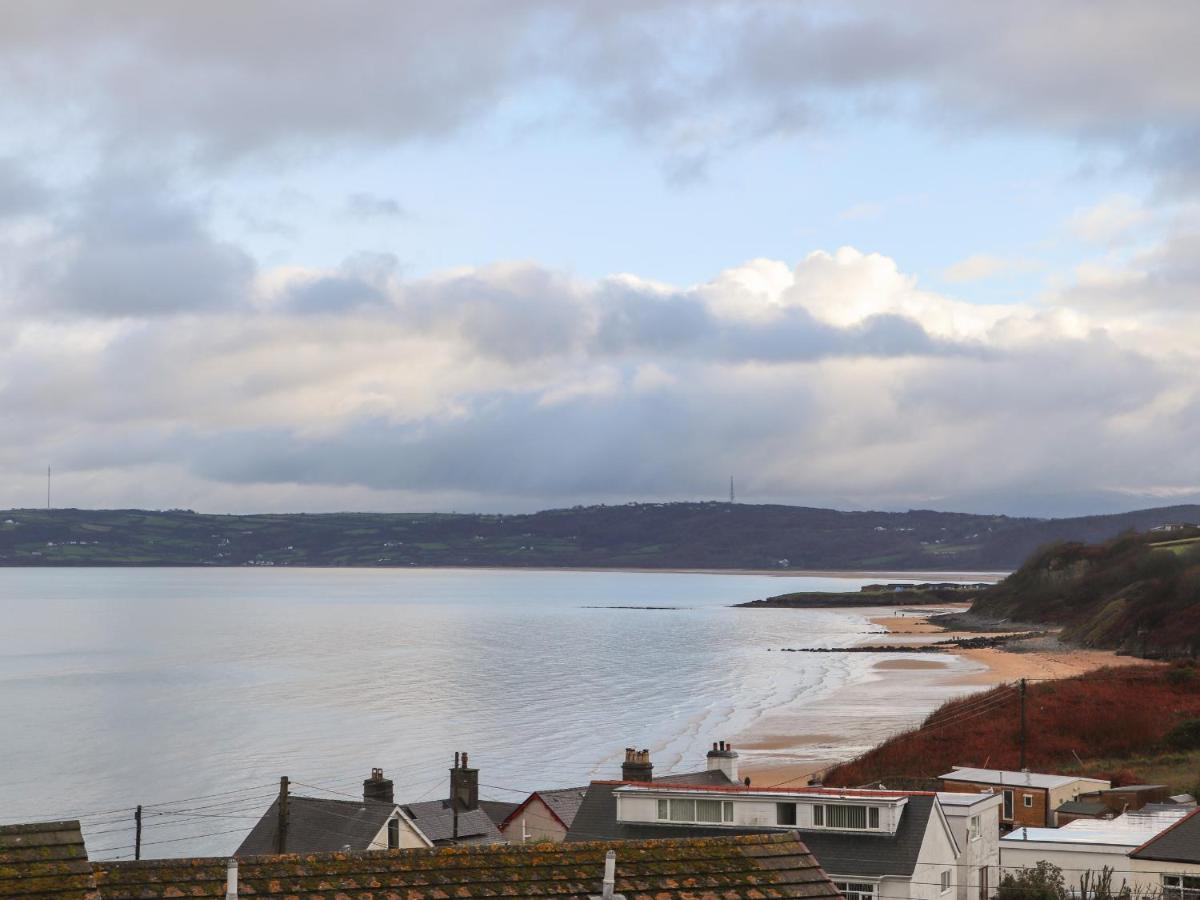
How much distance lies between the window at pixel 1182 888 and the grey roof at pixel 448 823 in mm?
16161

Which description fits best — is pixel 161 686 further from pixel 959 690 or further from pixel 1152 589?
pixel 1152 589

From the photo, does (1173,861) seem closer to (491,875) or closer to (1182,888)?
(1182,888)

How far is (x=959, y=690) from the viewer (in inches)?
3979

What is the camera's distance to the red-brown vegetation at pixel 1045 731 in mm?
58500

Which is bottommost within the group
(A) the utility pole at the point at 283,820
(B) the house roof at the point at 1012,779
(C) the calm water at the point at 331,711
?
(C) the calm water at the point at 331,711

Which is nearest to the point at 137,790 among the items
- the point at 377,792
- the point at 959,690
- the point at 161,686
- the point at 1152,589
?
the point at 377,792

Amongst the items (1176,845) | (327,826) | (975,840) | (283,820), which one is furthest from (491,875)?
(1176,845)

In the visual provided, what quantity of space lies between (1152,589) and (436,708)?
68914 mm

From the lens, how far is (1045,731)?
2564 inches

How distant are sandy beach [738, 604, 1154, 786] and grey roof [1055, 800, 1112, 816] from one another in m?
18.3

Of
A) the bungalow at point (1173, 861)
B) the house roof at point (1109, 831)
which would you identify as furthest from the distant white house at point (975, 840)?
the bungalow at point (1173, 861)

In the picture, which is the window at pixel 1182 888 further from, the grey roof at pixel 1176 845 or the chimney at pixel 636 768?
the chimney at pixel 636 768

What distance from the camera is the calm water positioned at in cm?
6278

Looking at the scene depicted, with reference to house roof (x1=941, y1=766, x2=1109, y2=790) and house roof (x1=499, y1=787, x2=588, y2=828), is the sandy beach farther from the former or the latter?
house roof (x1=499, y1=787, x2=588, y2=828)
